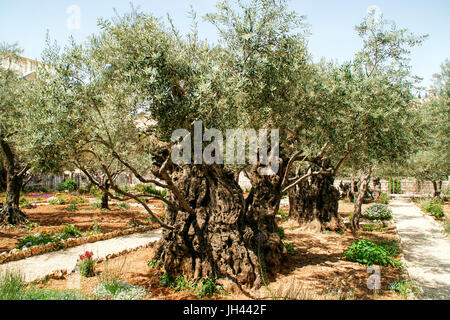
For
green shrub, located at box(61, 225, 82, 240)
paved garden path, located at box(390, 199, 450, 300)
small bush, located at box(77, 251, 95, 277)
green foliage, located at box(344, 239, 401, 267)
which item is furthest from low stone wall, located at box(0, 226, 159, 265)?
paved garden path, located at box(390, 199, 450, 300)

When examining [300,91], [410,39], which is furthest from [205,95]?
[410,39]

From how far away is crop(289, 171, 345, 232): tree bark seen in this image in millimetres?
14234

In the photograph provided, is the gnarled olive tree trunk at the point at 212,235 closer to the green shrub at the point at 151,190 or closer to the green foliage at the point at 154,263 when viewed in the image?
the green foliage at the point at 154,263

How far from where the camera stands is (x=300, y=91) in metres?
7.99

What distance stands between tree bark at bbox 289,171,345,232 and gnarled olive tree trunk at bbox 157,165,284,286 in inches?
273

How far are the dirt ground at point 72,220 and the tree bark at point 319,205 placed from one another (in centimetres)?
783

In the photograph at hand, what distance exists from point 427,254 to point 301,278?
552cm

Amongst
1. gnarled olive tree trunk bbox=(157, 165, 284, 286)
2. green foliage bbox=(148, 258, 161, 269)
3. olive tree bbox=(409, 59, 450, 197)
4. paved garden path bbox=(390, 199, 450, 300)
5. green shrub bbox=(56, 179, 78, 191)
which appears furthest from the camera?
green shrub bbox=(56, 179, 78, 191)

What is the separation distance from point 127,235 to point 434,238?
514 inches

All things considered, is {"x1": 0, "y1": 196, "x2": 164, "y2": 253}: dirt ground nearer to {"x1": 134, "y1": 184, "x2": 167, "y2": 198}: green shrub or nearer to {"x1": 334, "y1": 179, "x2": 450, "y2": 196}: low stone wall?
{"x1": 134, "y1": 184, "x2": 167, "y2": 198}: green shrub

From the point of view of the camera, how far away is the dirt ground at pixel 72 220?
11.5 m

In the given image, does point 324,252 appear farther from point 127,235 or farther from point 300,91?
point 127,235
